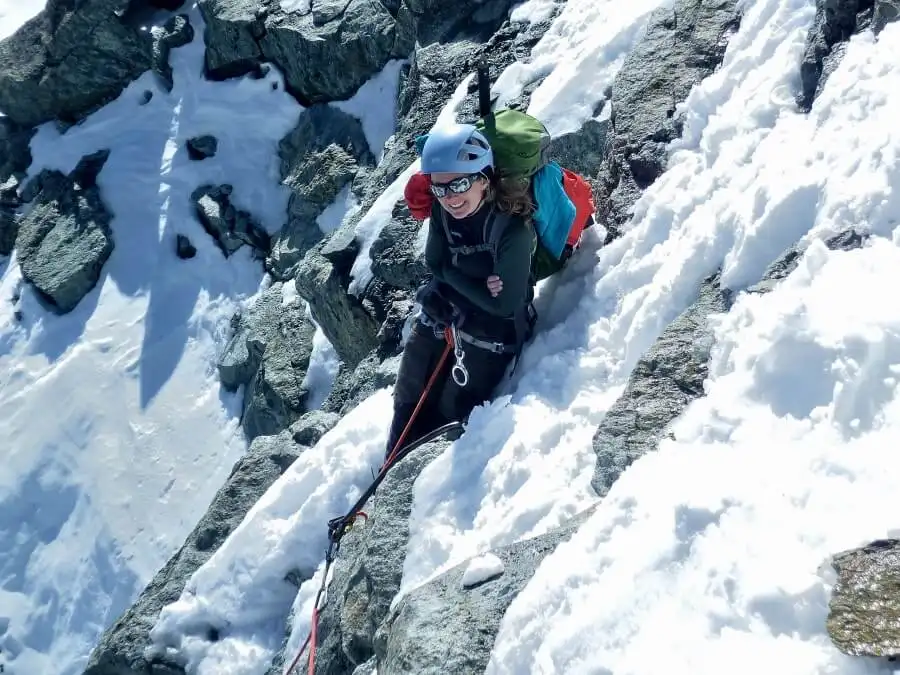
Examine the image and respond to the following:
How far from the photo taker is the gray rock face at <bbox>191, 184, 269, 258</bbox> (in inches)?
597

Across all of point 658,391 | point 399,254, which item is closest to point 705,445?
point 658,391

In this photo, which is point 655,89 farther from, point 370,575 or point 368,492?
point 370,575

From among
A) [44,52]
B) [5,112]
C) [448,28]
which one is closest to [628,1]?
[448,28]

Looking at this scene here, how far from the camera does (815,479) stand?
3018 millimetres

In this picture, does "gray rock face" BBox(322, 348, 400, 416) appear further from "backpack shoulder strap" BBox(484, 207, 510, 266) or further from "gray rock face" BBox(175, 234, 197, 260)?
"gray rock face" BBox(175, 234, 197, 260)

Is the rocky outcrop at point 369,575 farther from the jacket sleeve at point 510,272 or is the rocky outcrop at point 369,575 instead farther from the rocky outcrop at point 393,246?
the rocky outcrop at point 393,246

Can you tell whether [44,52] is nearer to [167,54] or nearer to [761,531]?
[167,54]

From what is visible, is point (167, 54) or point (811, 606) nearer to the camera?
point (811, 606)

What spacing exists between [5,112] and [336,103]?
8868mm

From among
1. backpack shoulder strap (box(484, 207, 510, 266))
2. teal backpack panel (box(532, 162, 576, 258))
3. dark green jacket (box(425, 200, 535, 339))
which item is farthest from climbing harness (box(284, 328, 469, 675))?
teal backpack panel (box(532, 162, 576, 258))

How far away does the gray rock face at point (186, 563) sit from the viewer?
675cm

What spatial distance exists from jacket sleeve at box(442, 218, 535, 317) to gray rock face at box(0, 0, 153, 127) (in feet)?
47.6

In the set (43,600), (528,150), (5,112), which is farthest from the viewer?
(5,112)

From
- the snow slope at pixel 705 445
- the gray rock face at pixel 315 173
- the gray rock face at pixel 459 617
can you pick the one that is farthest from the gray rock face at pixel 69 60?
the gray rock face at pixel 459 617
